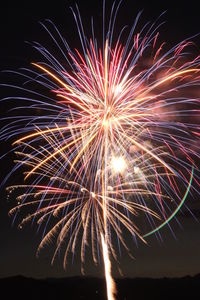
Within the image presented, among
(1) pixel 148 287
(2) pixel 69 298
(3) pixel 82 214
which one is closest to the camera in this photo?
(3) pixel 82 214

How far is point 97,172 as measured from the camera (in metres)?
20.7

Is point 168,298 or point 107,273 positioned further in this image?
point 168,298

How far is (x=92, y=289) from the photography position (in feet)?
460

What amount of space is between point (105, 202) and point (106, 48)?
6286 millimetres

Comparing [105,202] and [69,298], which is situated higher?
[69,298]

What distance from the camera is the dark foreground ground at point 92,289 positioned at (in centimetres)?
12862

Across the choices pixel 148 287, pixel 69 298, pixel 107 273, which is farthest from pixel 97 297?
pixel 107 273

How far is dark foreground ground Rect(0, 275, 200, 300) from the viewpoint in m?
Result: 129

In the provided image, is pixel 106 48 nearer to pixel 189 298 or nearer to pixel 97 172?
pixel 97 172

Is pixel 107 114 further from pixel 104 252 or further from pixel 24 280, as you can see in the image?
pixel 24 280

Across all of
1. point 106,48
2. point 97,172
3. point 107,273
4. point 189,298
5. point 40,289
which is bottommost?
point 107,273

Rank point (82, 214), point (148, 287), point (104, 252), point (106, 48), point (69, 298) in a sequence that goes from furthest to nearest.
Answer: point (148, 287) → point (69, 298) → point (104, 252) → point (82, 214) → point (106, 48)

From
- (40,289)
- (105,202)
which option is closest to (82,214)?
(105,202)

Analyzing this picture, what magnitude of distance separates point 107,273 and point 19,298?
10768cm
